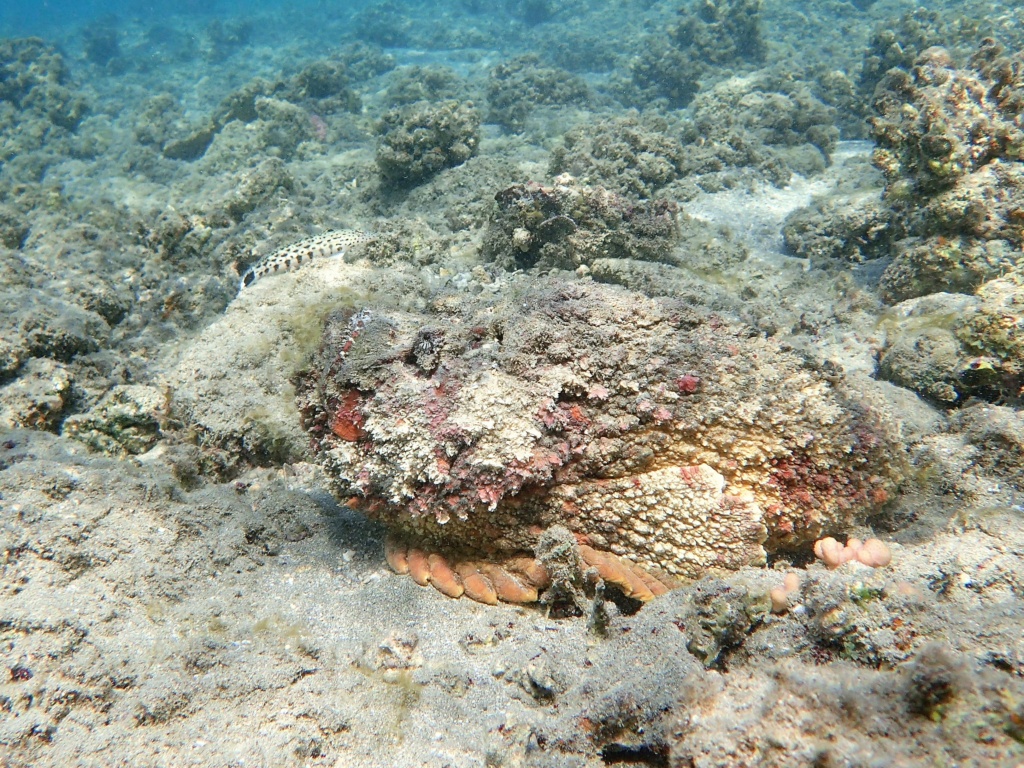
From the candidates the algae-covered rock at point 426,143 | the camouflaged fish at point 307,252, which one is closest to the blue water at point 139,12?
the algae-covered rock at point 426,143

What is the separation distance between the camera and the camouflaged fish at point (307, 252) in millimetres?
5902

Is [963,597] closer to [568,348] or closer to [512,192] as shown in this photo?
[568,348]

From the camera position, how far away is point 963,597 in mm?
2113

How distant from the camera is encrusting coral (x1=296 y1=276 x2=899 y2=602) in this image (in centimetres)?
267

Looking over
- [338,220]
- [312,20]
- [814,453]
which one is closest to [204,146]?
[338,220]

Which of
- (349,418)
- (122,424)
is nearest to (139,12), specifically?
(122,424)

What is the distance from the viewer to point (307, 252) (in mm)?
5969

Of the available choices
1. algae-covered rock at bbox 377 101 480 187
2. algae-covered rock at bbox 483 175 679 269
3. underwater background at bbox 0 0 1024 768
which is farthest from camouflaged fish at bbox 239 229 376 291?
algae-covered rock at bbox 377 101 480 187

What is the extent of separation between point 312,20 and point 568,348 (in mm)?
38384

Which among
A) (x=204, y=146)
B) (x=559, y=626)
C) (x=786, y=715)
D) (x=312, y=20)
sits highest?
(x=312, y=20)

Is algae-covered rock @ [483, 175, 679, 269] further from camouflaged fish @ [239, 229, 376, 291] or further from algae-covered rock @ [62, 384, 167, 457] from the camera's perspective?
algae-covered rock @ [62, 384, 167, 457]

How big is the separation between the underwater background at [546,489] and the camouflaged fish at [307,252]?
2.3 inches

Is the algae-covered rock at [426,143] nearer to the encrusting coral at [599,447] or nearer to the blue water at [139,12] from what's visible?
the encrusting coral at [599,447]

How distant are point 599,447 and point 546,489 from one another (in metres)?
0.36
